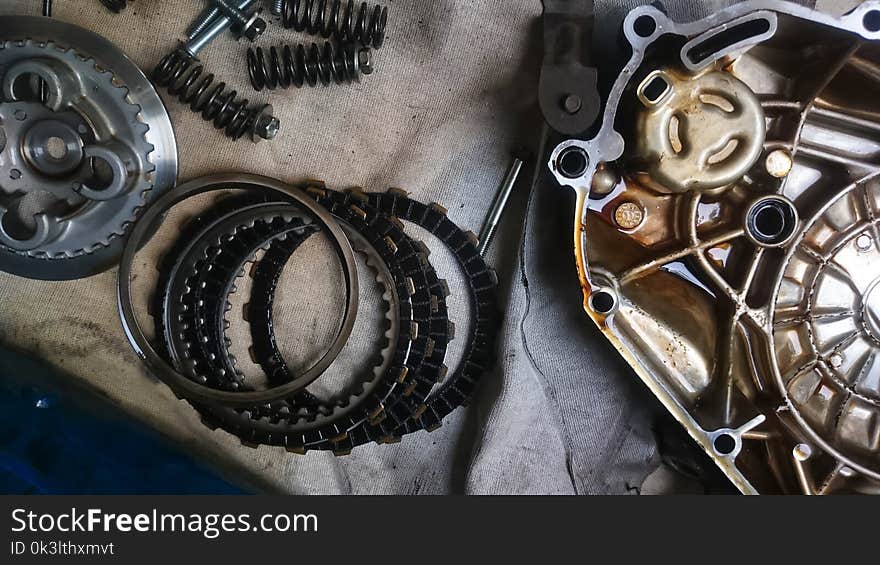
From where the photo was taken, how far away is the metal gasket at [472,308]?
188 centimetres

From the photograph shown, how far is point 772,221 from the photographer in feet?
5.21

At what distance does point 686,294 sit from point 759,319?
0.17 metres

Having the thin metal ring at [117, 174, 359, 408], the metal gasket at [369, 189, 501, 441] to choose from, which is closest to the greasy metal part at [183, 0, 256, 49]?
the thin metal ring at [117, 174, 359, 408]

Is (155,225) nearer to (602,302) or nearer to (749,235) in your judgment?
(602,302)

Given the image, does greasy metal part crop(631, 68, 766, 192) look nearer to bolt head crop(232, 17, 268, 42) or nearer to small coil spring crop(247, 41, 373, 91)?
small coil spring crop(247, 41, 373, 91)

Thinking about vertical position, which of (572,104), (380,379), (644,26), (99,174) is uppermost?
(644,26)

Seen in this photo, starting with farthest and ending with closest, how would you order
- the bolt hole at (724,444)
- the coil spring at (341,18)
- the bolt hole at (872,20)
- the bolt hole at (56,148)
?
1. the bolt hole at (56,148)
2. the coil spring at (341,18)
3. the bolt hole at (724,444)
4. the bolt hole at (872,20)

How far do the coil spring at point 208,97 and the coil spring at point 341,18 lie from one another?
0.83 feet

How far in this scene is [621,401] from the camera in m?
1.90

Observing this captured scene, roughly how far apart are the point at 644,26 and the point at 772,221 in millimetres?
533

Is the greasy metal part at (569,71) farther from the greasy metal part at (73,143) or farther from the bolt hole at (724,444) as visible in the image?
the greasy metal part at (73,143)

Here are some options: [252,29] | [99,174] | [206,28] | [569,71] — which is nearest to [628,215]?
[569,71]

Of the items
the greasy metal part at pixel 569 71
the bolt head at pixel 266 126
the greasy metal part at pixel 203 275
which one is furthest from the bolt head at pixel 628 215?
the bolt head at pixel 266 126

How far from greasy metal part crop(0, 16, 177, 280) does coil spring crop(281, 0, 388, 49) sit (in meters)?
0.46
